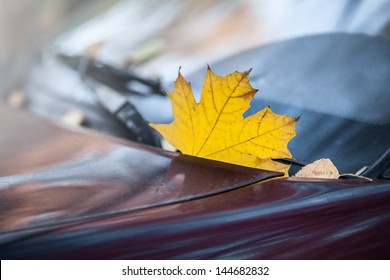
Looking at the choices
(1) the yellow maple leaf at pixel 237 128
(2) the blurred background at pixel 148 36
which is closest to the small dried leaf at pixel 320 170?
(1) the yellow maple leaf at pixel 237 128

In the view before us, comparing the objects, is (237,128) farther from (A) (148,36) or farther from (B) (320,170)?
(A) (148,36)

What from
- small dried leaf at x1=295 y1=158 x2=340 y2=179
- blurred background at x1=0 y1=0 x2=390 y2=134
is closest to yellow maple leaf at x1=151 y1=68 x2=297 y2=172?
small dried leaf at x1=295 y1=158 x2=340 y2=179

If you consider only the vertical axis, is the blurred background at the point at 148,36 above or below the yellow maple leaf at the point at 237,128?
above

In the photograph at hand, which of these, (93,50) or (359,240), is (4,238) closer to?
(359,240)

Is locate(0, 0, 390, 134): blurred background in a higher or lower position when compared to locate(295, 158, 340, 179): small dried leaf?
higher

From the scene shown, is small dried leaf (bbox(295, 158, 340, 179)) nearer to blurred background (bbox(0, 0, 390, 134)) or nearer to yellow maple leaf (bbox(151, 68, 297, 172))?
yellow maple leaf (bbox(151, 68, 297, 172))

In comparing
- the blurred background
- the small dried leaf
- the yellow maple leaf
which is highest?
the blurred background

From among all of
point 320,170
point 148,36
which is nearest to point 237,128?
point 320,170

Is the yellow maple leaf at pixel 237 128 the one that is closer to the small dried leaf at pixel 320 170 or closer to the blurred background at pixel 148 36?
the small dried leaf at pixel 320 170

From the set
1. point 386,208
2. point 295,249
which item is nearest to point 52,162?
point 295,249
